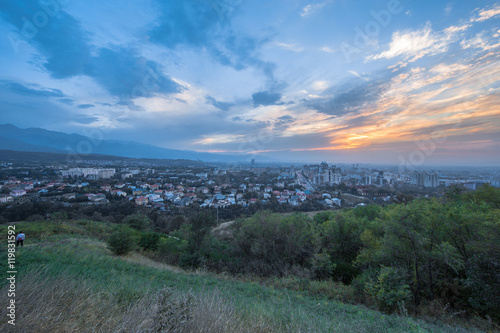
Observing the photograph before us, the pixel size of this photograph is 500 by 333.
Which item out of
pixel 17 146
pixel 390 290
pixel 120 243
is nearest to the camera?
pixel 390 290

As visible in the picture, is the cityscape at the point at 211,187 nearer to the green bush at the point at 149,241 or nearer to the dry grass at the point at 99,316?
the green bush at the point at 149,241

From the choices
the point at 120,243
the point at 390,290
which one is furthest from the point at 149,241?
the point at 390,290

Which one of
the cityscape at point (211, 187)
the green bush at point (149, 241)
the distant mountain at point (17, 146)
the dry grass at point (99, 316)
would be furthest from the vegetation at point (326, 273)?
the distant mountain at point (17, 146)

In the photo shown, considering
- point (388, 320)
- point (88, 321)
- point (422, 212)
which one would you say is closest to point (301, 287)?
point (388, 320)

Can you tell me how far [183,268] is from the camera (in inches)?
420

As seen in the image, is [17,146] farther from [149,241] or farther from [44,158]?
[149,241]

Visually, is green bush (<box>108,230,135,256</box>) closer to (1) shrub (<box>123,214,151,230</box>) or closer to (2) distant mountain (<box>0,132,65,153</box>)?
(1) shrub (<box>123,214,151,230</box>)

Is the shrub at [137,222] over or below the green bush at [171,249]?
below

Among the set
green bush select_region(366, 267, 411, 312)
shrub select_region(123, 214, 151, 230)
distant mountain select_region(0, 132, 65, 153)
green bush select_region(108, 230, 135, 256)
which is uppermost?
distant mountain select_region(0, 132, 65, 153)

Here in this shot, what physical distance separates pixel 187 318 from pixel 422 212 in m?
8.46

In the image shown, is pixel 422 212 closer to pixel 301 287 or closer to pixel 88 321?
pixel 301 287

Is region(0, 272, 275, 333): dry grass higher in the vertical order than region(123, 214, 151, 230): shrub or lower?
higher

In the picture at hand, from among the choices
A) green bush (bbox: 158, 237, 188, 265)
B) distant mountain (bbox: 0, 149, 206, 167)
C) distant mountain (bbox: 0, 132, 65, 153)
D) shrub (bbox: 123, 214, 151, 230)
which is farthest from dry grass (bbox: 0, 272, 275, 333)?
distant mountain (bbox: 0, 132, 65, 153)

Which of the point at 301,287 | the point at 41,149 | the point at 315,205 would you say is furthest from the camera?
the point at 41,149
